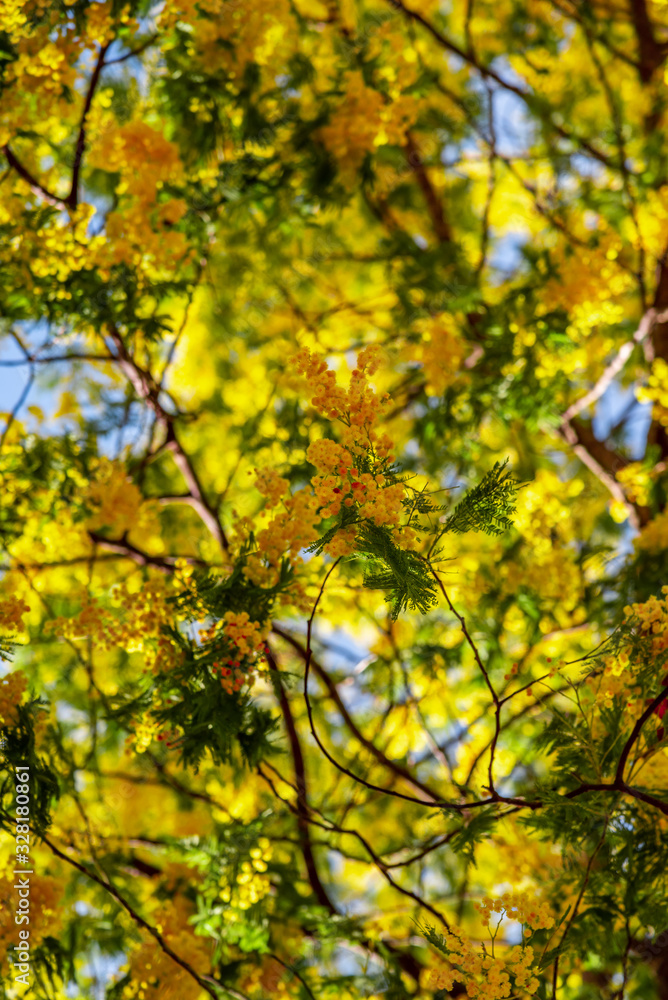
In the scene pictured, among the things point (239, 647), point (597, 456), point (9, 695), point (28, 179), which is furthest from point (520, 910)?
point (597, 456)

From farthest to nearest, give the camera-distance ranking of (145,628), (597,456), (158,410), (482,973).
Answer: (597,456) < (158,410) < (145,628) < (482,973)

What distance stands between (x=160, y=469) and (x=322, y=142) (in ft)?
5.65

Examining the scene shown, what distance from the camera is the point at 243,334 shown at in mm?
4848

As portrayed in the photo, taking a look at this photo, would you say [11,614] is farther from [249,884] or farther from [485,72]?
[485,72]

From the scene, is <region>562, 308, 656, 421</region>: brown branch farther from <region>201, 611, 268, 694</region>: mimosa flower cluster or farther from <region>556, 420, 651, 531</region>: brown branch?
<region>201, 611, 268, 694</region>: mimosa flower cluster

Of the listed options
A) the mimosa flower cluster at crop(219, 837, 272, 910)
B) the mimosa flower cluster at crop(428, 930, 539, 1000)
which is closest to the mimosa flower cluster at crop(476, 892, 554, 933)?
the mimosa flower cluster at crop(428, 930, 539, 1000)

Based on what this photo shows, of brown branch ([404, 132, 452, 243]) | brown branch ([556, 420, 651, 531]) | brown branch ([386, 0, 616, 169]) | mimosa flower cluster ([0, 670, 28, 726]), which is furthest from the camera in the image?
brown branch ([404, 132, 452, 243])

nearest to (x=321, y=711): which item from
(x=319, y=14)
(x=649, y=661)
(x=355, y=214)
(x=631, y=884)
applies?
(x=631, y=884)

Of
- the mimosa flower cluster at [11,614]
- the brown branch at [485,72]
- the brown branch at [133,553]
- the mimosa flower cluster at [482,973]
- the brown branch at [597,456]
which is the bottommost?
the mimosa flower cluster at [482,973]

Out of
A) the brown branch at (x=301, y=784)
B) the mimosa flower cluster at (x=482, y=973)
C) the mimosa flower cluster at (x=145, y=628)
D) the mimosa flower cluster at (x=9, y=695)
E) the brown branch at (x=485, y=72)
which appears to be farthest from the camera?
the brown branch at (x=485, y=72)

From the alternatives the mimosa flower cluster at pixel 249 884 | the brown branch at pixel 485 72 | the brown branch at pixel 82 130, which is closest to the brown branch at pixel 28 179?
the brown branch at pixel 82 130

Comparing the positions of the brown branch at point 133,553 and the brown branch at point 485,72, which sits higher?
the brown branch at point 485,72

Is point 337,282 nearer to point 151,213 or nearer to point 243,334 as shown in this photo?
point 243,334

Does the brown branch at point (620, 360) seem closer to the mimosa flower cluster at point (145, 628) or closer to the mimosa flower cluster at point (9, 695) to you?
the mimosa flower cluster at point (145, 628)
